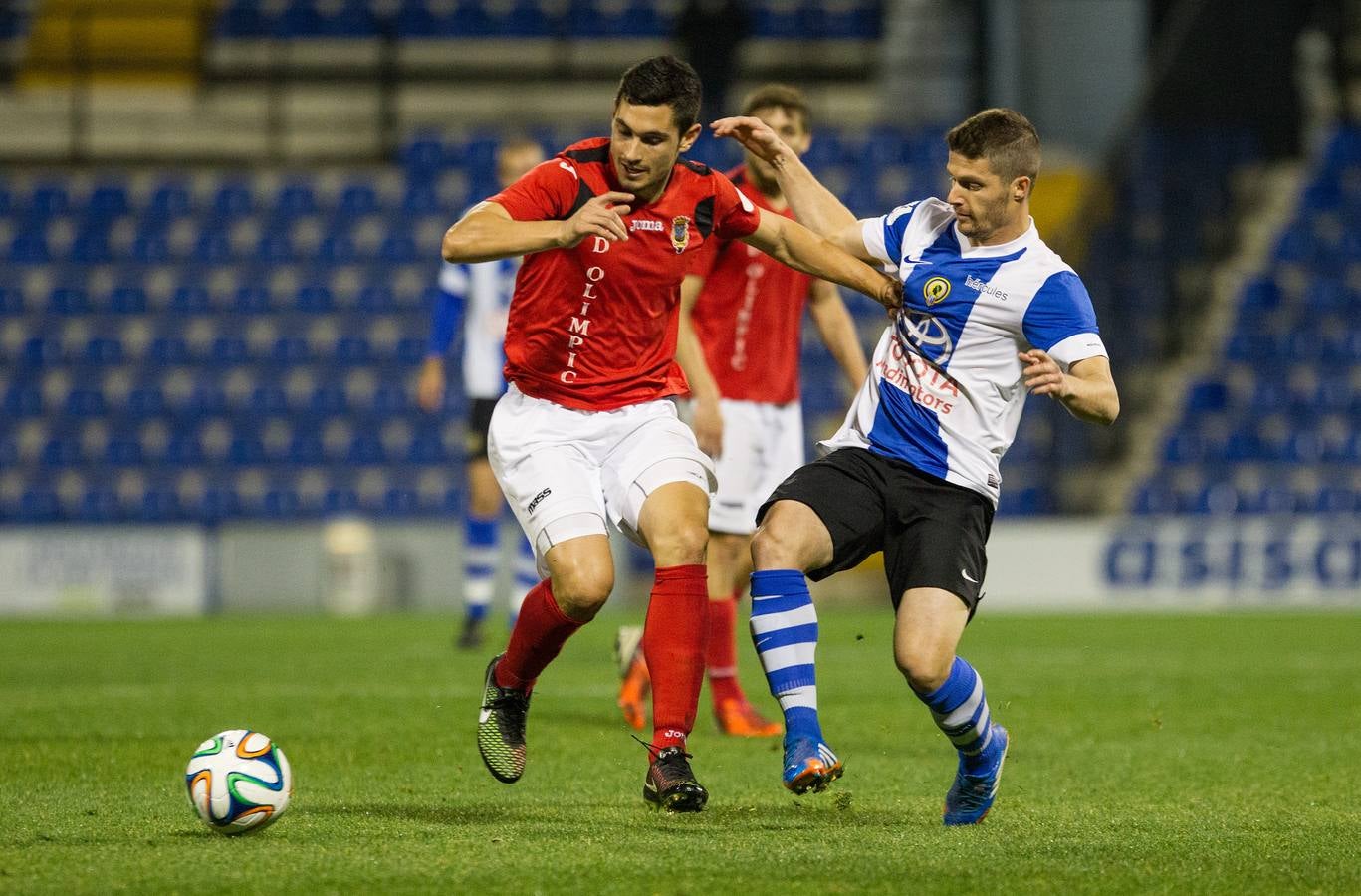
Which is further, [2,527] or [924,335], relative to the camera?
[2,527]

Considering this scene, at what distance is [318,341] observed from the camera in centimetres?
1884

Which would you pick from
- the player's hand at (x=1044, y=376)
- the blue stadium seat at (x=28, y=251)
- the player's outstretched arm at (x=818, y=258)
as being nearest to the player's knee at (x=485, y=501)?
the player's outstretched arm at (x=818, y=258)

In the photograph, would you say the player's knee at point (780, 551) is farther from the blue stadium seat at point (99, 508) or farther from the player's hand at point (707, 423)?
the blue stadium seat at point (99, 508)

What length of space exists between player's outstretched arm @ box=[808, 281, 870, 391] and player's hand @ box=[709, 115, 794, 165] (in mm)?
1603

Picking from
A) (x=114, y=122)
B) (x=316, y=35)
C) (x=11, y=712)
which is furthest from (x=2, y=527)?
(x=11, y=712)

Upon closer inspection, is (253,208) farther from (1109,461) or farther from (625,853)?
(625,853)

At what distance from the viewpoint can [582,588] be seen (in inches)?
193

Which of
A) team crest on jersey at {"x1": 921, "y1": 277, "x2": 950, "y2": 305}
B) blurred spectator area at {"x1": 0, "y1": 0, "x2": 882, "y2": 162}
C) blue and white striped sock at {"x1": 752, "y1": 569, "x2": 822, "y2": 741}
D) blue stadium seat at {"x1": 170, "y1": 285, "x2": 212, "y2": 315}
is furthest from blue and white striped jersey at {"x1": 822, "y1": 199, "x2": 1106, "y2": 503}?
blurred spectator area at {"x1": 0, "y1": 0, "x2": 882, "y2": 162}

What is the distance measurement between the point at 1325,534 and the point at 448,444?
333 inches

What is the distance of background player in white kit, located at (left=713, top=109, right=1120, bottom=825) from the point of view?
4.69m

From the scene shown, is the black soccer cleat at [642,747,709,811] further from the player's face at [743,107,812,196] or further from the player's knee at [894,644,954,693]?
the player's face at [743,107,812,196]

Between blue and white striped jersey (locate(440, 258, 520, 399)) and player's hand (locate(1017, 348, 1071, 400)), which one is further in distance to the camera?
blue and white striped jersey (locate(440, 258, 520, 399))

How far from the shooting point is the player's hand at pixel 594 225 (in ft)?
14.7

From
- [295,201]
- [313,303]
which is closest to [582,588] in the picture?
[313,303]
